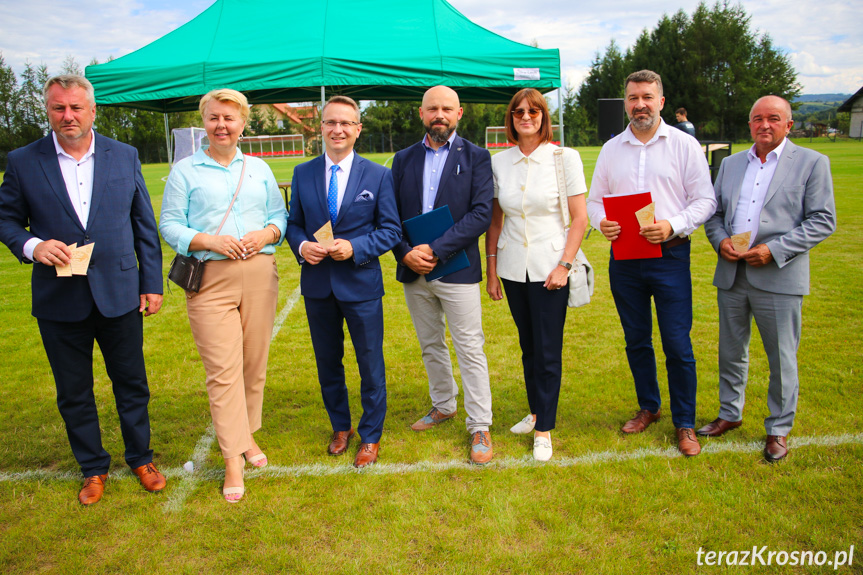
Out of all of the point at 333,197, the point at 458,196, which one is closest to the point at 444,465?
the point at 458,196

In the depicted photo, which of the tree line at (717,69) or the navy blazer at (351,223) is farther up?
the tree line at (717,69)

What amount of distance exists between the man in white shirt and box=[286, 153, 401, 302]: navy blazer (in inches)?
48.9

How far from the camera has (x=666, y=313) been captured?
335 cm

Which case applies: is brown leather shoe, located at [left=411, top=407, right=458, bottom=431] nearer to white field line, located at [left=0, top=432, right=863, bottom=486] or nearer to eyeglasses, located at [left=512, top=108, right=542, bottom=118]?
white field line, located at [left=0, top=432, right=863, bottom=486]

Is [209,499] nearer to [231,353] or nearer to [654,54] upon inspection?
[231,353]

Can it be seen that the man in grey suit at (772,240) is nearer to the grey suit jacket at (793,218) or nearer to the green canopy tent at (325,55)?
the grey suit jacket at (793,218)

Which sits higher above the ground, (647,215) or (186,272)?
(647,215)

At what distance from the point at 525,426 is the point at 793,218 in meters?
1.93

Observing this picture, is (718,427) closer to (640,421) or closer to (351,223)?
(640,421)

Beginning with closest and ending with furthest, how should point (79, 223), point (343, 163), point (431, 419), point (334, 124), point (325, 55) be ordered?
point (79, 223) → point (334, 124) → point (343, 163) → point (431, 419) → point (325, 55)

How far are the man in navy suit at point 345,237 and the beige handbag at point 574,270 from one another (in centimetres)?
93

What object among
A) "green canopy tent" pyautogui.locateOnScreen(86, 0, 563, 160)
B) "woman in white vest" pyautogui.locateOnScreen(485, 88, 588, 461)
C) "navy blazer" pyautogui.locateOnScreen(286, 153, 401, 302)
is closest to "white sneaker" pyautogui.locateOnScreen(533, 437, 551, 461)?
"woman in white vest" pyautogui.locateOnScreen(485, 88, 588, 461)

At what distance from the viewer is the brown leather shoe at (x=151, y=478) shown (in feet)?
10.1

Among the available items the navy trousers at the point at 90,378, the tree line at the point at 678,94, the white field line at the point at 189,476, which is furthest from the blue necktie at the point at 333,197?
the tree line at the point at 678,94
